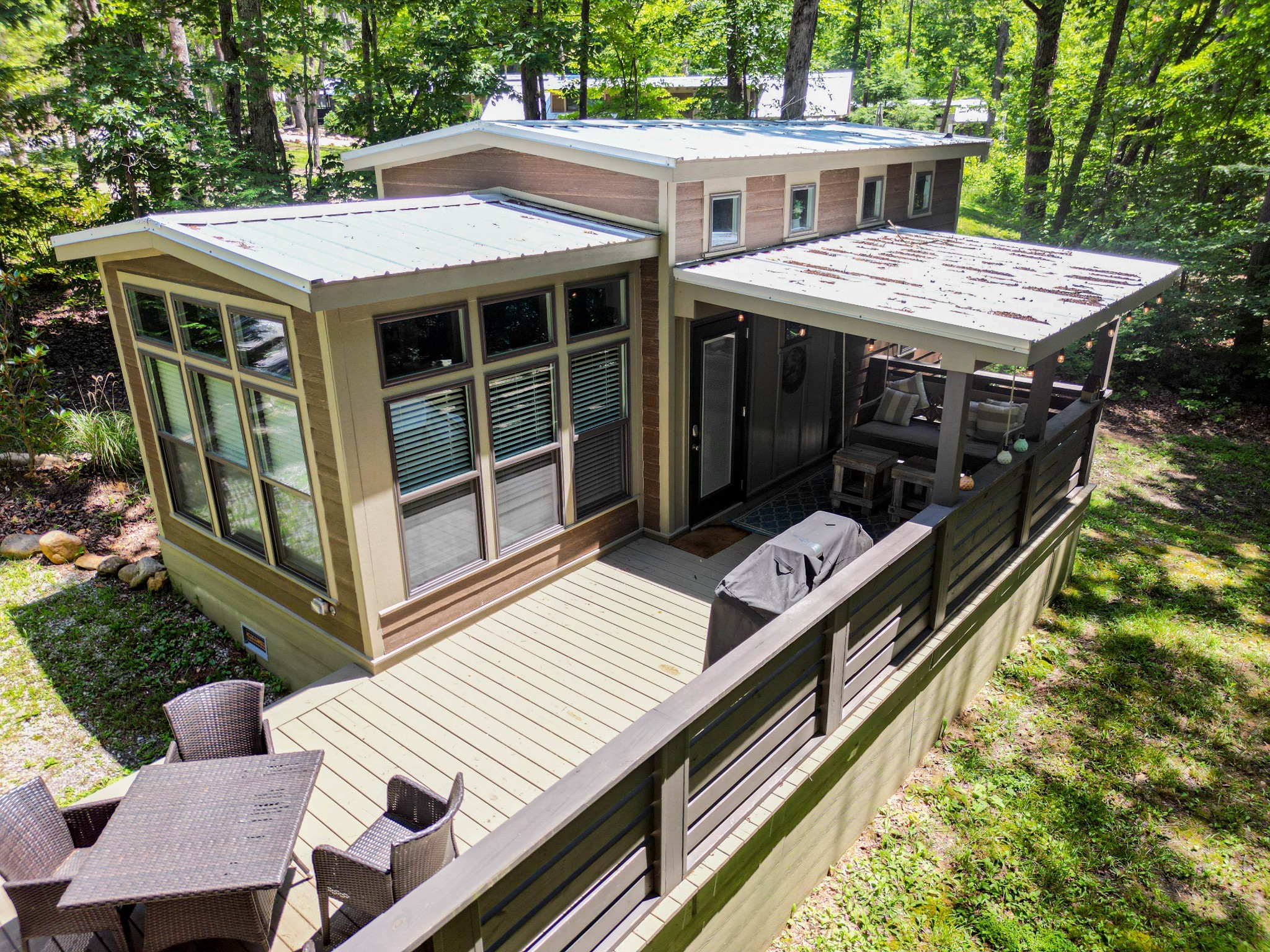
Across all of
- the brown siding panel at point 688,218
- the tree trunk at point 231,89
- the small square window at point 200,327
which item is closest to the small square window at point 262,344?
the small square window at point 200,327

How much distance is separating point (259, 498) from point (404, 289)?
2294 millimetres

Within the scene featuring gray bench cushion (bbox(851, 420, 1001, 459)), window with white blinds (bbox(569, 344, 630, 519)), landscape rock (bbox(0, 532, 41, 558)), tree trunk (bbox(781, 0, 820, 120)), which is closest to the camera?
window with white blinds (bbox(569, 344, 630, 519))

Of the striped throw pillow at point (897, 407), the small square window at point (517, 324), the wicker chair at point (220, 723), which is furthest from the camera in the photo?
the striped throw pillow at point (897, 407)

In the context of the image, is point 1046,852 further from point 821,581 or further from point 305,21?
point 305,21

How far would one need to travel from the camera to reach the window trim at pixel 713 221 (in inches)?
264

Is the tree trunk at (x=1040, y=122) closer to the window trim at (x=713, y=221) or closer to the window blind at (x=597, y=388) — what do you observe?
the window trim at (x=713, y=221)

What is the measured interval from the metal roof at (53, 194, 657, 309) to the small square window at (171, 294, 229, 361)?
0.61m

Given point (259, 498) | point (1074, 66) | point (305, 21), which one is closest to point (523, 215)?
point (259, 498)

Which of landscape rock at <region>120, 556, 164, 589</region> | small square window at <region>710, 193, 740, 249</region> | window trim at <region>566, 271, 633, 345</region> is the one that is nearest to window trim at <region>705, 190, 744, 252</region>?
small square window at <region>710, 193, 740, 249</region>

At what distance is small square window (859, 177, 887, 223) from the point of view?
8695 millimetres

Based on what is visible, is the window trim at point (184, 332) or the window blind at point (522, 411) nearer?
the window trim at point (184, 332)

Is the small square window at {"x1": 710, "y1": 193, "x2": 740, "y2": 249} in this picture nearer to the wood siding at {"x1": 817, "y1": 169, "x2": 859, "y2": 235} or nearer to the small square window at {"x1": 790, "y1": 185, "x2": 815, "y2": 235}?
the small square window at {"x1": 790, "y1": 185, "x2": 815, "y2": 235}

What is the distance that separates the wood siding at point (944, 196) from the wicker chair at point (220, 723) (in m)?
9.00

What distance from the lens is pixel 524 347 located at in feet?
19.5
